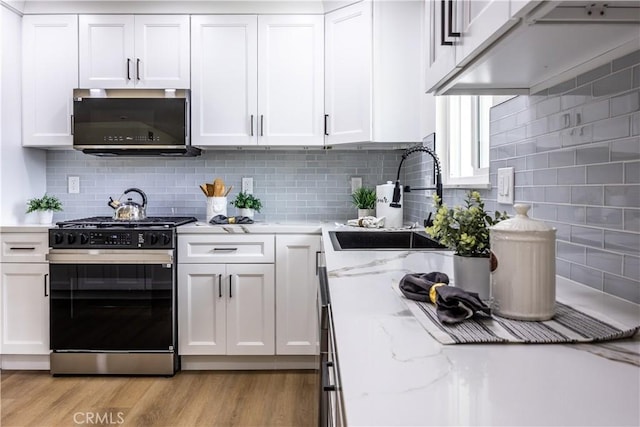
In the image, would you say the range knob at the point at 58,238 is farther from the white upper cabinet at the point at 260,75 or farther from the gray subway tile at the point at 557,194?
the gray subway tile at the point at 557,194

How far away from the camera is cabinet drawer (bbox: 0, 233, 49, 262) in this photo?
275cm

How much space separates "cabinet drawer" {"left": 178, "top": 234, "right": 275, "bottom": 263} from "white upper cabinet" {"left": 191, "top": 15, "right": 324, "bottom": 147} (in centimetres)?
68

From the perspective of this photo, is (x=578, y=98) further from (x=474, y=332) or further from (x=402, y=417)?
(x=402, y=417)

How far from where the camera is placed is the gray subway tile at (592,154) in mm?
1038

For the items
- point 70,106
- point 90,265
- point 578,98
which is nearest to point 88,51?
point 70,106

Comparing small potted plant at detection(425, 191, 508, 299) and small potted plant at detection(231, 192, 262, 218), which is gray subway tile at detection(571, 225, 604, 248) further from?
small potted plant at detection(231, 192, 262, 218)

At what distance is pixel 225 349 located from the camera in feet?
9.18

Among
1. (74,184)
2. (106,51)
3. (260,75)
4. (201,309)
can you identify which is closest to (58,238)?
(74,184)

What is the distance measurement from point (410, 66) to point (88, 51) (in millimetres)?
2057

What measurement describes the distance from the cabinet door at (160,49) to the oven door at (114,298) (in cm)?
113

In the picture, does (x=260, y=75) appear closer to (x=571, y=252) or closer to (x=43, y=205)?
(x=43, y=205)

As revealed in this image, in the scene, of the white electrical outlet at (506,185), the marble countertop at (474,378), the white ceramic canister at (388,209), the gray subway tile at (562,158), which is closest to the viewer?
the marble countertop at (474,378)

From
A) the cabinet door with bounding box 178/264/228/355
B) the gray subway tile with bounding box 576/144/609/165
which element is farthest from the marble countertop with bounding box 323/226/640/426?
the cabinet door with bounding box 178/264/228/355

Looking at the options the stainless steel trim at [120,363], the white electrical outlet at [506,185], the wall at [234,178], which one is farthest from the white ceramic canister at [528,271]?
the wall at [234,178]
